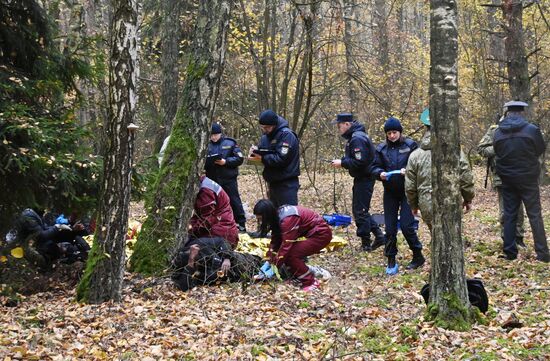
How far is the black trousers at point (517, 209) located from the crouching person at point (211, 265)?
11.8 feet

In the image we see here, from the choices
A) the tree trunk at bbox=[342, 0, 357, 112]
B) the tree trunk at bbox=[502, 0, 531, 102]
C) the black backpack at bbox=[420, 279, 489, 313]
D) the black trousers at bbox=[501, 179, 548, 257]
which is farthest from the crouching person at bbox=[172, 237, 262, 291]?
the tree trunk at bbox=[502, 0, 531, 102]

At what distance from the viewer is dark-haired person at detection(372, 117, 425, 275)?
8.23 meters

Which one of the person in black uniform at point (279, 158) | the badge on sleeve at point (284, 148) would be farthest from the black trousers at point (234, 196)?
the badge on sleeve at point (284, 148)

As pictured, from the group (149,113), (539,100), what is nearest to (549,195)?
(539,100)

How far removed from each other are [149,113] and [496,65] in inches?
440

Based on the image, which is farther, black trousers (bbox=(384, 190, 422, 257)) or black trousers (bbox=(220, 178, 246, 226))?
black trousers (bbox=(220, 178, 246, 226))

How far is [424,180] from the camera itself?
7.71m

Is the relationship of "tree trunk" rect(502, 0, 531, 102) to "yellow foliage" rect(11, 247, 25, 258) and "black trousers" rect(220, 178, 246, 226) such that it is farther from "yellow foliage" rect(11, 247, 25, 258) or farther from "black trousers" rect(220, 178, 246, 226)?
"yellow foliage" rect(11, 247, 25, 258)

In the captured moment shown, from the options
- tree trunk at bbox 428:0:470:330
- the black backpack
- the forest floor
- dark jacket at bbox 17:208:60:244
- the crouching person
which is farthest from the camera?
dark jacket at bbox 17:208:60:244

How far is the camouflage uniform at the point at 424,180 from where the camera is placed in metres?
7.57

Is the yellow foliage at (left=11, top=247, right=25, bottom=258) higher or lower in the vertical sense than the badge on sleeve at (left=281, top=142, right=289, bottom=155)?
lower

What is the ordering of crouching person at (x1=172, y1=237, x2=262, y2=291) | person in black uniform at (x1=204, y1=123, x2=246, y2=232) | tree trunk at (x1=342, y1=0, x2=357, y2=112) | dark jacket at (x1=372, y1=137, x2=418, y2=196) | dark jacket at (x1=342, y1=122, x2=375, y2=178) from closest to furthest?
crouching person at (x1=172, y1=237, x2=262, y2=291)
dark jacket at (x1=372, y1=137, x2=418, y2=196)
dark jacket at (x1=342, y1=122, x2=375, y2=178)
person in black uniform at (x1=204, y1=123, x2=246, y2=232)
tree trunk at (x1=342, y1=0, x2=357, y2=112)

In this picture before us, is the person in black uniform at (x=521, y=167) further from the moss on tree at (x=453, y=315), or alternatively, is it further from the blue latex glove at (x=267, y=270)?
the moss on tree at (x=453, y=315)

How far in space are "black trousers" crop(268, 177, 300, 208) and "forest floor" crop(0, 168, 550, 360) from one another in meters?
1.22
